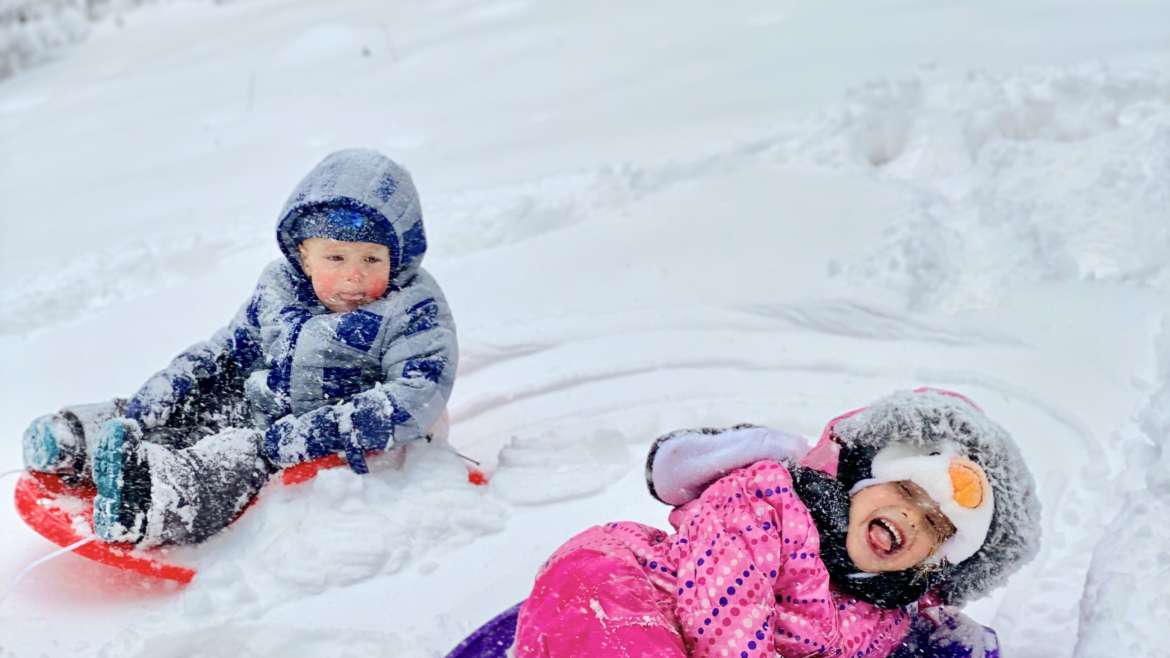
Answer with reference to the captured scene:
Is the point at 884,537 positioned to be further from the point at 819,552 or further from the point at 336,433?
the point at 336,433

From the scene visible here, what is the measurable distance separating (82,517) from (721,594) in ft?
4.83

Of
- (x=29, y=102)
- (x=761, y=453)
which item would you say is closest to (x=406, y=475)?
(x=761, y=453)

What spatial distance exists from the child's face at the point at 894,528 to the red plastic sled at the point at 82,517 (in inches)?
48.0

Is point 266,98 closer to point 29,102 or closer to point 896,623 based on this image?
point 29,102

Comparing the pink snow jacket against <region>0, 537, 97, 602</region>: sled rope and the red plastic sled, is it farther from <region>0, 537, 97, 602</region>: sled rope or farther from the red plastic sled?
<region>0, 537, 97, 602</region>: sled rope

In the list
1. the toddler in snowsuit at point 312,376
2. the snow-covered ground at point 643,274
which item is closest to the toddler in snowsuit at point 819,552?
the snow-covered ground at point 643,274

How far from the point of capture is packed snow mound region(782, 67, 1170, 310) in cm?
316

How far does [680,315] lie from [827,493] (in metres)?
1.47

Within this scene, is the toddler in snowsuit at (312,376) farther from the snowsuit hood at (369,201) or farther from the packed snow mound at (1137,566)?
the packed snow mound at (1137,566)

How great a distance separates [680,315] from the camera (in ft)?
10.9

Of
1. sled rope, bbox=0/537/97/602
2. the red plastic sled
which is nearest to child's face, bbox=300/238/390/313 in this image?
the red plastic sled

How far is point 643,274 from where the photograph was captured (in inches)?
138

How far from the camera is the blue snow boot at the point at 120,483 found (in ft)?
7.21

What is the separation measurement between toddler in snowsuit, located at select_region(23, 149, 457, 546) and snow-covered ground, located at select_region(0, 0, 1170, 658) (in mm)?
131
